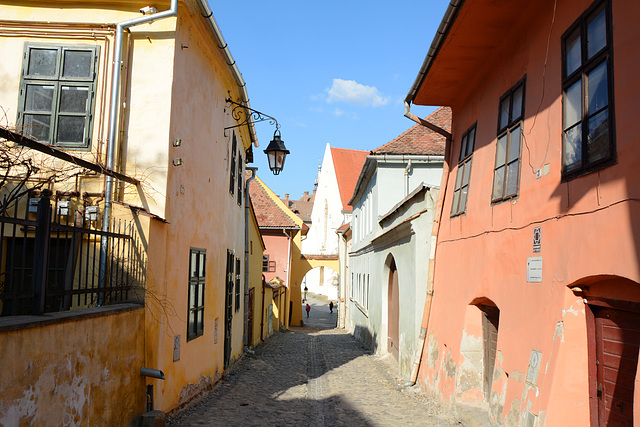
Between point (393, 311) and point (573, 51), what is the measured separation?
11270 mm

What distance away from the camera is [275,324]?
2802 centimetres

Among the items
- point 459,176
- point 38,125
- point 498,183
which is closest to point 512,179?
point 498,183

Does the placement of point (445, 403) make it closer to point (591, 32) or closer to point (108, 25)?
point (591, 32)

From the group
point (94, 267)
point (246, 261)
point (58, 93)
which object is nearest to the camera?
point (94, 267)

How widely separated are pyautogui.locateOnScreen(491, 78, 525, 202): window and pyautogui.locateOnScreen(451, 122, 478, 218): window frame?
4.18ft

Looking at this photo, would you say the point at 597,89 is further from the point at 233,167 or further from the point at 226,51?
the point at 233,167

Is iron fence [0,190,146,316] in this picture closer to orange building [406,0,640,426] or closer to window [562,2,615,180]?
orange building [406,0,640,426]

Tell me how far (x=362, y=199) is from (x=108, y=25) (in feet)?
60.0

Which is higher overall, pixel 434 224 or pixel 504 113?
pixel 504 113

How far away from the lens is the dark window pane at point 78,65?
288 inches

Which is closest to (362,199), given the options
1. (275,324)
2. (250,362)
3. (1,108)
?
(275,324)

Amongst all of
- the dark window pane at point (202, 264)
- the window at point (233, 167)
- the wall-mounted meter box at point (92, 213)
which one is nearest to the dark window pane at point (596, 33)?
the wall-mounted meter box at point (92, 213)

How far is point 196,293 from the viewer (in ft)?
29.8

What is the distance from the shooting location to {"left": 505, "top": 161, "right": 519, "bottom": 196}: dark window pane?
646cm
